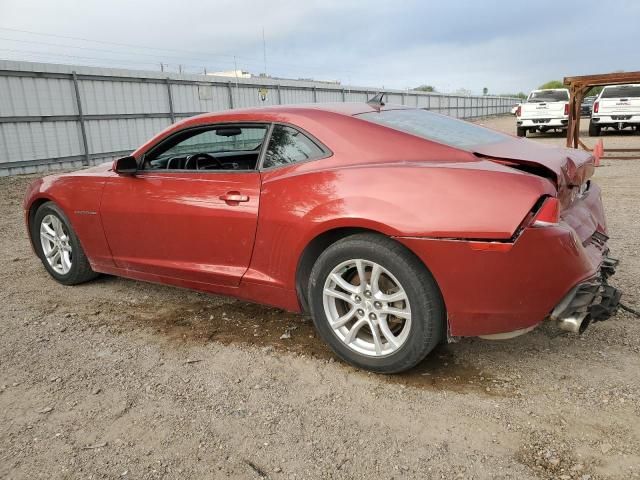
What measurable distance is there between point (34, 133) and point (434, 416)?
12.6 metres

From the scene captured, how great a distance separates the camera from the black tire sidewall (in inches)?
165

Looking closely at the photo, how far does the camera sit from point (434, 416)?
7.89 ft

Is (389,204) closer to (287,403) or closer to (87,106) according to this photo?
(287,403)

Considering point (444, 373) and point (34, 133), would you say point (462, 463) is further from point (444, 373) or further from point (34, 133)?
point (34, 133)

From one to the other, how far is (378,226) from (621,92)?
2015cm

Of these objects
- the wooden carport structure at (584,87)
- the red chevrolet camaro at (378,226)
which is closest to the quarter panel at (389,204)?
the red chevrolet camaro at (378,226)

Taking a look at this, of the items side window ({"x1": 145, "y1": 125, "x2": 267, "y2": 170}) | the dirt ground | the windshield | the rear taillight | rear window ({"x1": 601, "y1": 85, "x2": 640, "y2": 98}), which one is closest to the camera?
the dirt ground

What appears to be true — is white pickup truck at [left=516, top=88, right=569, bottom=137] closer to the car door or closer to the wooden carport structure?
the wooden carport structure

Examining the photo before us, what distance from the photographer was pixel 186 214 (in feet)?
10.8

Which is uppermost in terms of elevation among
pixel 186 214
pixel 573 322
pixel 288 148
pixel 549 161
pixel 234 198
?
pixel 288 148

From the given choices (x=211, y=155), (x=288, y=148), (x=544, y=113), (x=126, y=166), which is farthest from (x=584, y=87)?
(x=126, y=166)

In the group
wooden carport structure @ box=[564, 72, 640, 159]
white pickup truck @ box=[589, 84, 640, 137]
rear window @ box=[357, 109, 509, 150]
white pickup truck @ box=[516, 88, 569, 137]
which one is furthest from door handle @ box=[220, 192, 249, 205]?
white pickup truck @ box=[516, 88, 569, 137]

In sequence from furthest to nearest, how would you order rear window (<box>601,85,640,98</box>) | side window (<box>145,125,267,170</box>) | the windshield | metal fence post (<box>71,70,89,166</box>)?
the windshield, rear window (<box>601,85,640,98</box>), metal fence post (<box>71,70,89,166</box>), side window (<box>145,125,267,170</box>)

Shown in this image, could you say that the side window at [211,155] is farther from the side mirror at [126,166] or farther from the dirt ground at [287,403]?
the dirt ground at [287,403]
